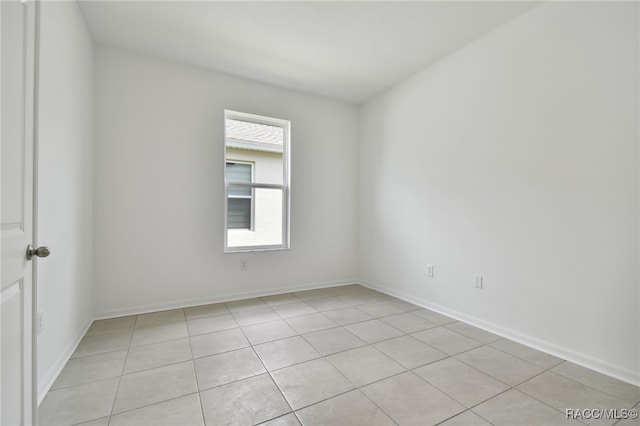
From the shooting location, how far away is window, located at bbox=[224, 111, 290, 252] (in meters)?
3.57

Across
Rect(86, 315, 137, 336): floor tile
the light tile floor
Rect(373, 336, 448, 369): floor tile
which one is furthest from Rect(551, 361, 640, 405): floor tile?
Rect(86, 315, 137, 336): floor tile

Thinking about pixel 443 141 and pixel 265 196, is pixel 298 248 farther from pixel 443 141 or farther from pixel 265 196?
pixel 443 141

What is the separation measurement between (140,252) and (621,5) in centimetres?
428

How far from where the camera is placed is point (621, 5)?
75.5 inches

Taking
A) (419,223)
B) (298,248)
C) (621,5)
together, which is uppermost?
(621,5)

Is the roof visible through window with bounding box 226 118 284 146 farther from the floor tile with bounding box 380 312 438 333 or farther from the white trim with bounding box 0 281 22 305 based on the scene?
the white trim with bounding box 0 281 22 305

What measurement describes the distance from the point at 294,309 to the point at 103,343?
65.7 inches

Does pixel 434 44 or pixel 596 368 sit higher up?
pixel 434 44

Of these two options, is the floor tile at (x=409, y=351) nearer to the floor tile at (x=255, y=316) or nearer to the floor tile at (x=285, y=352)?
the floor tile at (x=285, y=352)

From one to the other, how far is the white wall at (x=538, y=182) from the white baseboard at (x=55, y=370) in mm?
3161

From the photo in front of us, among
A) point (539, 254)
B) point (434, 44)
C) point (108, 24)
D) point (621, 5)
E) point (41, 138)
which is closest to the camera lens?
point (41, 138)

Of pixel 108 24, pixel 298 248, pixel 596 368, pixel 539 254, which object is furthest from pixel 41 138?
pixel 596 368

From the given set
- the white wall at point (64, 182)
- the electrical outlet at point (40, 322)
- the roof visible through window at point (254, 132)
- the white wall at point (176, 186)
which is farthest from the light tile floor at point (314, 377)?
the roof visible through window at point (254, 132)

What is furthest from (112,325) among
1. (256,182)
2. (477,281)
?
(477,281)
